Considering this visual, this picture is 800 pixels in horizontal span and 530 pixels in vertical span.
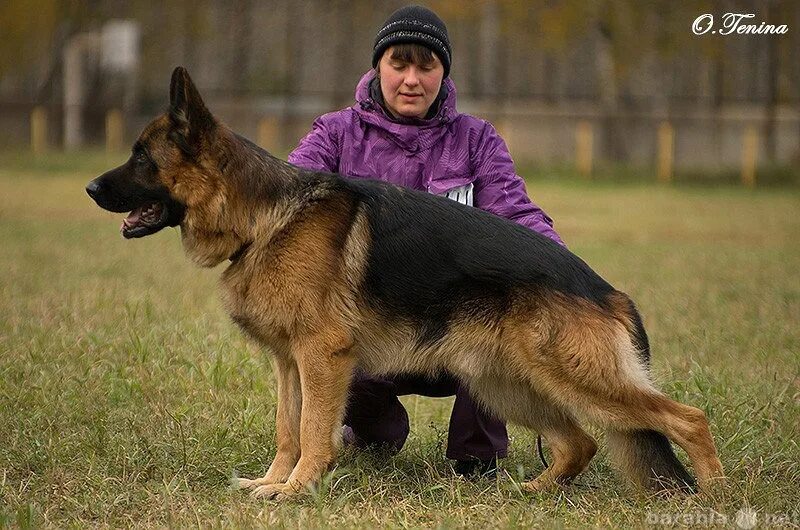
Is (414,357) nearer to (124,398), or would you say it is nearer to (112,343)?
(124,398)

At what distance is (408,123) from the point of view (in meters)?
5.20

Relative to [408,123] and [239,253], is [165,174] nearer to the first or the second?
[239,253]

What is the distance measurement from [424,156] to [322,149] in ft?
1.57

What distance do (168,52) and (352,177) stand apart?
2935cm

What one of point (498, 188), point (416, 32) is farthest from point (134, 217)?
point (498, 188)

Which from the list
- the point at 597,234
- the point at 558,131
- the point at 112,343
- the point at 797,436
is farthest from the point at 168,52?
the point at 797,436

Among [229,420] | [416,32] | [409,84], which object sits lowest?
[229,420]

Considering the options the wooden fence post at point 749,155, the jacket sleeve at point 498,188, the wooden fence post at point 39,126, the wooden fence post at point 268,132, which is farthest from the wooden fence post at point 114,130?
the jacket sleeve at point 498,188

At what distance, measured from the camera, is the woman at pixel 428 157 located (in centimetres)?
515

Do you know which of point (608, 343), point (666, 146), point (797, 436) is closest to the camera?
point (608, 343)

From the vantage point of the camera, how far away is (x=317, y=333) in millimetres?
4551

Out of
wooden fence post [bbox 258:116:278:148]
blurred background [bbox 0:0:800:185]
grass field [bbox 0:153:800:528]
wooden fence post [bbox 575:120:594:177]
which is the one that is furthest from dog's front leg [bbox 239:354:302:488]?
wooden fence post [bbox 258:116:278:148]

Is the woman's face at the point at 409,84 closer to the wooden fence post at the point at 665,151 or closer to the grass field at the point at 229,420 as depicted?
the grass field at the point at 229,420

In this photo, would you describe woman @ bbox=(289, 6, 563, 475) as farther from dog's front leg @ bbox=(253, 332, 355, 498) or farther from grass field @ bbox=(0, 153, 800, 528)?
dog's front leg @ bbox=(253, 332, 355, 498)
